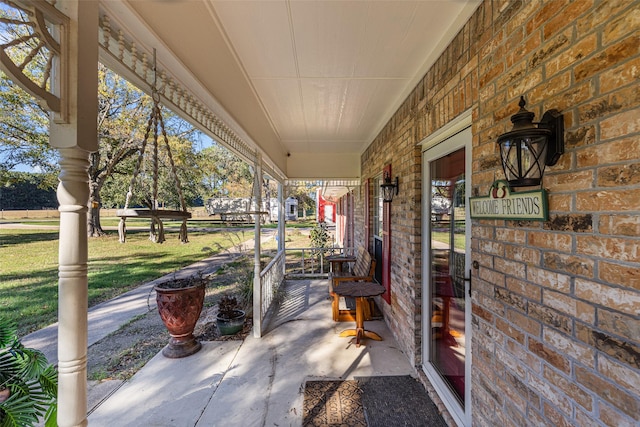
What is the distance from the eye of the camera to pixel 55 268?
843 centimetres

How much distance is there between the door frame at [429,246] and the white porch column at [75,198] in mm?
1882

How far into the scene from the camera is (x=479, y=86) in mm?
1645

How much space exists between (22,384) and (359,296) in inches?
107

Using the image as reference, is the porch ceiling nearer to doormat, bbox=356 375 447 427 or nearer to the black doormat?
the black doormat

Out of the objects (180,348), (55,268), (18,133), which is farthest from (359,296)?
(55,268)

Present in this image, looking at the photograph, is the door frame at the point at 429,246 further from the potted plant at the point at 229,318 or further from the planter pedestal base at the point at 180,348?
the planter pedestal base at the point at 180,348

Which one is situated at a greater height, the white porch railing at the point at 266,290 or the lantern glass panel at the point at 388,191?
the lantern glass panel at the point at 388,191

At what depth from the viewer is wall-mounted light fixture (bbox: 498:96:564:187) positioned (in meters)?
1.11

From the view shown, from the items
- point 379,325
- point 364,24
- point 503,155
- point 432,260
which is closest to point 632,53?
point 503,155

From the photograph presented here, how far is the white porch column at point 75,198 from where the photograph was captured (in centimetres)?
87

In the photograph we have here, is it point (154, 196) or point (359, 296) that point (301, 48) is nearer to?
point (154, 196)

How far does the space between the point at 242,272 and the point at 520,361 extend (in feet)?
12.8

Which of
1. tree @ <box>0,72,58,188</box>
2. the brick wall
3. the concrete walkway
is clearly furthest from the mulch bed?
tree @ <box>0,72,58,188</box>

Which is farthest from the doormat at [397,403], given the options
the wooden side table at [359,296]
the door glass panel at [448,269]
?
the wooden side table at [359,296]
